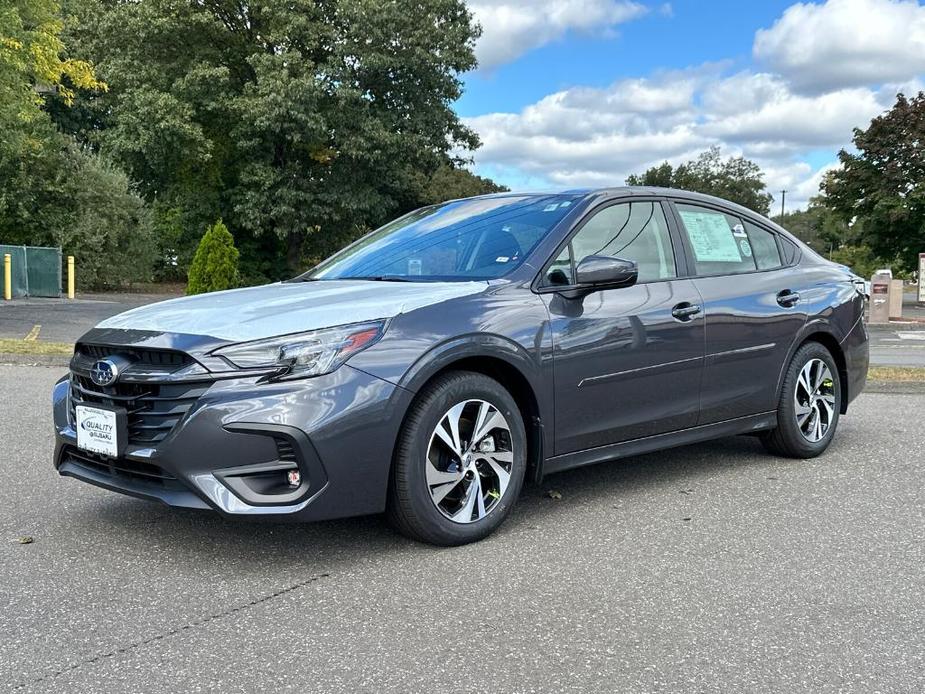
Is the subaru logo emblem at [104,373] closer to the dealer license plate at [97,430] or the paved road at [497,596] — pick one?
the dealer license plate at [97,430]

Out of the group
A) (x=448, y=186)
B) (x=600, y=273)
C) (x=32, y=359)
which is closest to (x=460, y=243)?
(x=600, y=273)

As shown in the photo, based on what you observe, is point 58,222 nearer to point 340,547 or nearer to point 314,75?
point 314,75

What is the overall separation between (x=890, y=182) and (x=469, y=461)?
113ft

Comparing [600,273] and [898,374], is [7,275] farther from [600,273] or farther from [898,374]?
[600,273]

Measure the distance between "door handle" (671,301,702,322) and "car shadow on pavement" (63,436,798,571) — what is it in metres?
0.95

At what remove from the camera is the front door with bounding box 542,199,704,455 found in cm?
444

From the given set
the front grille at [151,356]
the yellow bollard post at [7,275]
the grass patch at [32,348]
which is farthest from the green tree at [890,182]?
the front grille at [151,356]

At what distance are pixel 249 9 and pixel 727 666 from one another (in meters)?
35.1

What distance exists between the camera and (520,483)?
4.29m

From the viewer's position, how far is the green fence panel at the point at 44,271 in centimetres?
2578

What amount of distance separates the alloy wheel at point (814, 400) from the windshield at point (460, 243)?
6.57 feet

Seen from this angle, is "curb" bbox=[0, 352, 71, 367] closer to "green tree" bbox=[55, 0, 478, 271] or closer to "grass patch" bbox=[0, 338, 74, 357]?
"grass patch" bbox=[0, 338, 74, 357]

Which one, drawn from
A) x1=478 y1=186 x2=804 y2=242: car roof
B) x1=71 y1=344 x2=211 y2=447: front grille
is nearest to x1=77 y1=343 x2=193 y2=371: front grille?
A: x1=71 y1=344 x2=211 y2=447: front grille

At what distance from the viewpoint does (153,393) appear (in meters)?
3.72
